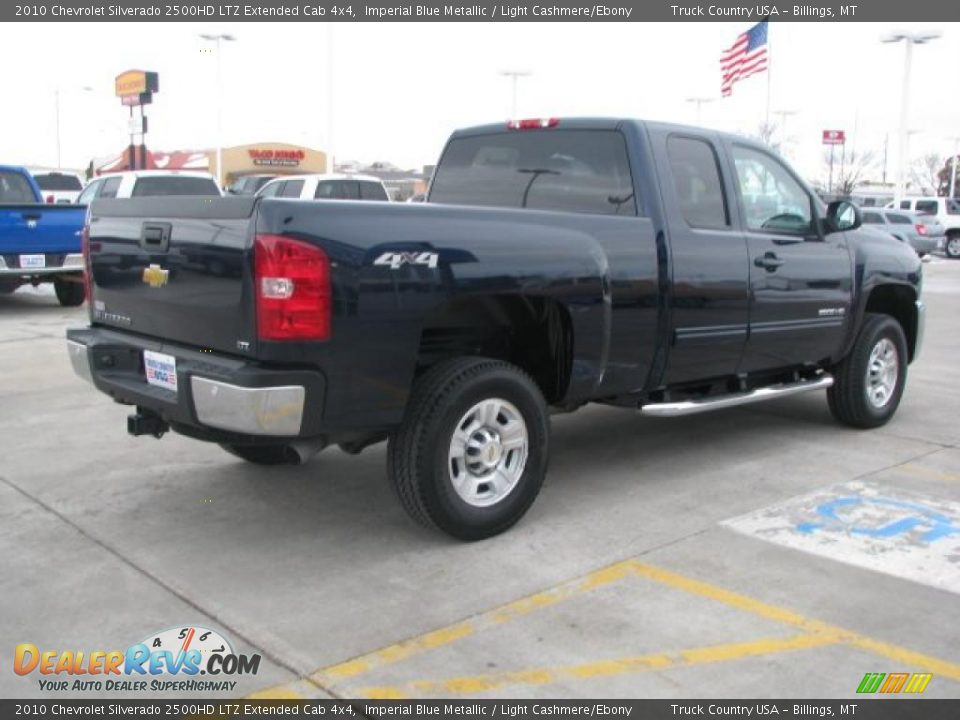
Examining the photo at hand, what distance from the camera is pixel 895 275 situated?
6871mm

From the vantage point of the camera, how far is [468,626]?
3.67 m

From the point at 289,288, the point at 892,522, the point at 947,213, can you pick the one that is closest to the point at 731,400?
the point at 892,522

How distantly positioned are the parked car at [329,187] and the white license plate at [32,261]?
428cm

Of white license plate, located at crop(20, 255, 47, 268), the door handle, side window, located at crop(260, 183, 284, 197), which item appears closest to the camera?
the door handle

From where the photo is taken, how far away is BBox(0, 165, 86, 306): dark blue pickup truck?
12.0 m

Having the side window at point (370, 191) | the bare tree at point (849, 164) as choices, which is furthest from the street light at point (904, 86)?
the bare tree at point (849, 164)

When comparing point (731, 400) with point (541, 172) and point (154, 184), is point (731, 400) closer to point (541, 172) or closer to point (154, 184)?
point (541, 172)

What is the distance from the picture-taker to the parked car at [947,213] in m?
31.6

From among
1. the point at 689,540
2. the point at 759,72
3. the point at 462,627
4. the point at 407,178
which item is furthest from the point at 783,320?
the point at 407,178

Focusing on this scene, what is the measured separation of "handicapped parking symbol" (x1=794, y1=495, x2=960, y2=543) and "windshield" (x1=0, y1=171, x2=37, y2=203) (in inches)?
474

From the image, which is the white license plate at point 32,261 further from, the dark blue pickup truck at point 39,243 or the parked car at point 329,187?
the parked car at point 329,187

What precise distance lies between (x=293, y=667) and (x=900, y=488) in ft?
12.1
